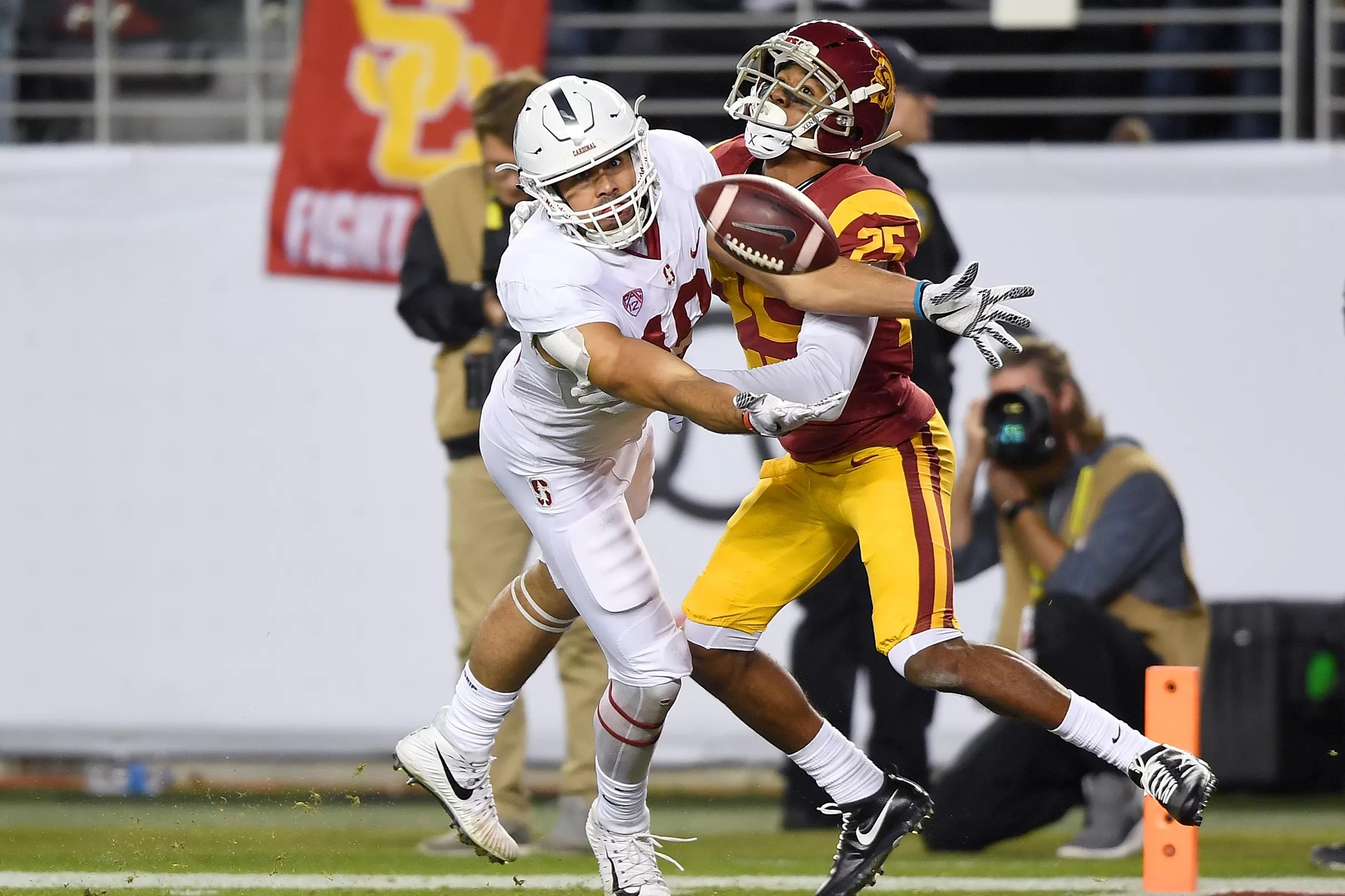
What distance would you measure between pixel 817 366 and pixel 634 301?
38cm

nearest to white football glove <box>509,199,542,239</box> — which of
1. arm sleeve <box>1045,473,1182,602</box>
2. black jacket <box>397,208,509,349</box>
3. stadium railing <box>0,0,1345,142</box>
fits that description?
black jacket <box>397,208,509,349</box>

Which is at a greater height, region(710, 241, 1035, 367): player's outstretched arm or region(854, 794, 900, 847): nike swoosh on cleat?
region(710, 241, 1035, 367): player's outstretched arm

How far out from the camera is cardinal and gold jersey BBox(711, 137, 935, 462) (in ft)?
13.2

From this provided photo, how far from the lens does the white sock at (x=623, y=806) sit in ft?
14.1

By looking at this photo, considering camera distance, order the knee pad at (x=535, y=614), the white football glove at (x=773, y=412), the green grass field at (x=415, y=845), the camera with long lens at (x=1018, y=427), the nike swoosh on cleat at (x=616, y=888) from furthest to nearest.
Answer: the camera with long lens at (x=1018, y=427)
the green grass field at (x=415, y=845)
the knee pad at (x=535, y=614)
the nike swoosh on cleat at (x=616, y=888)
the white football glove at (x=773, y=412)

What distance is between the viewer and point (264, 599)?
6504 millimetres

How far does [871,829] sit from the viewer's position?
169 inches

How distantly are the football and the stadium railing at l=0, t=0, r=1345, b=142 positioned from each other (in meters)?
3.00

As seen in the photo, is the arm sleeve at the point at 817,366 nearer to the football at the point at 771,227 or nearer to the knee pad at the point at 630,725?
the football at the point at 771,227

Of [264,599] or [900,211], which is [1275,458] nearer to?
[900,211]

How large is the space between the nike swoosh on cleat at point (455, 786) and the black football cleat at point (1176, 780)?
4.71ft

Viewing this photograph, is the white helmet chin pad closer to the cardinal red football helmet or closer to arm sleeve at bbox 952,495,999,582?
the cardinal red football helmet

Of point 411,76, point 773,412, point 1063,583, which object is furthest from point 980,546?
point 773,412

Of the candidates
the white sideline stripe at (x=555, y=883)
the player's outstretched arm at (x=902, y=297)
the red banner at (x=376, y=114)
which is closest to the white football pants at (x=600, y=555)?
the player's outstretched arm at (x=902, y=297)
